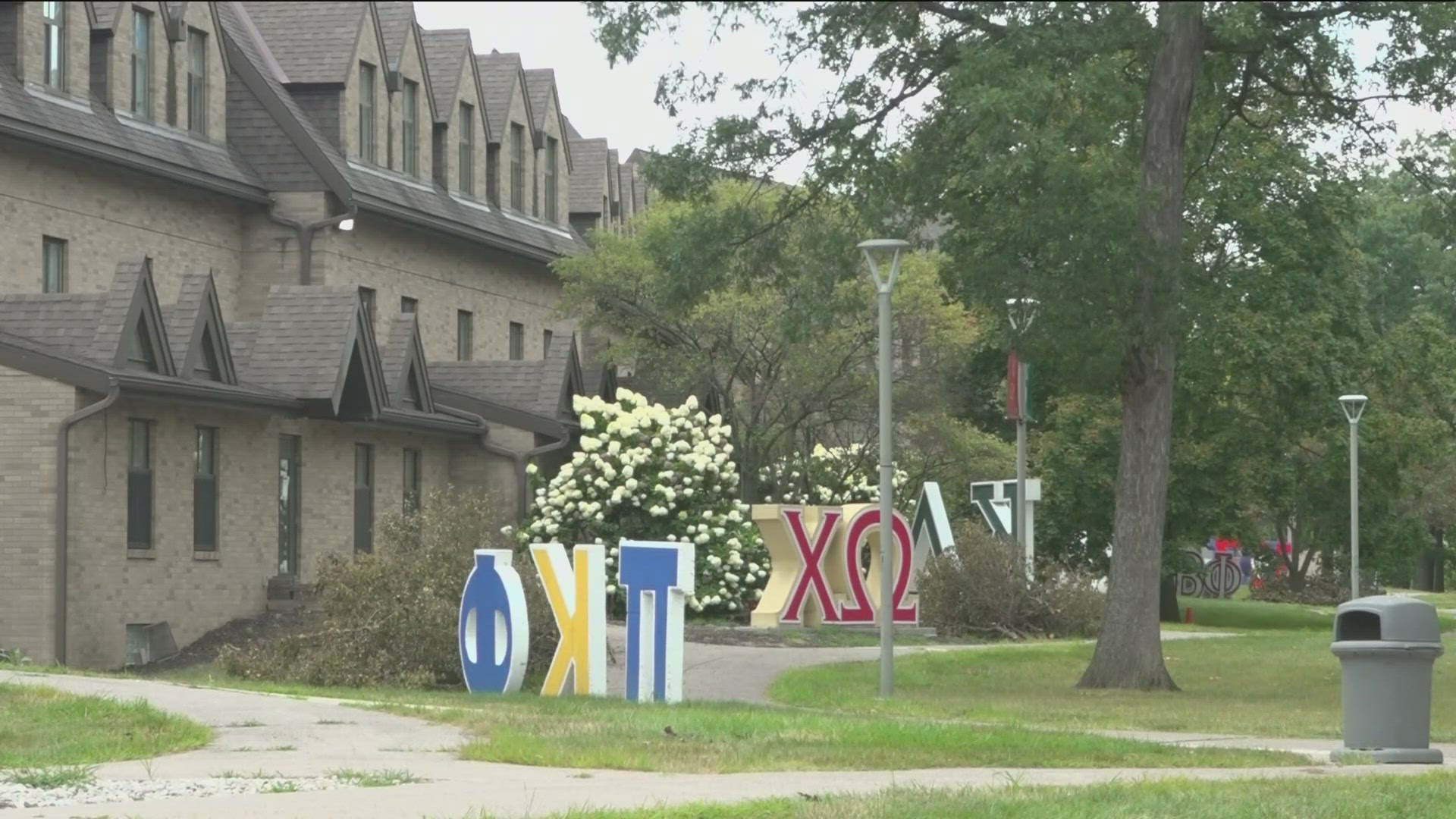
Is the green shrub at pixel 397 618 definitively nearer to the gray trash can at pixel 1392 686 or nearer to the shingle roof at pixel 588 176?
the gray trash can at pixel 1392 686

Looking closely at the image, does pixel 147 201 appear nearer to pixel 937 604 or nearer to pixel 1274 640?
pixel 937 604

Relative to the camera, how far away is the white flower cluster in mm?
43562

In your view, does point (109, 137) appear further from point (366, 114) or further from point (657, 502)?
point (657, 502)

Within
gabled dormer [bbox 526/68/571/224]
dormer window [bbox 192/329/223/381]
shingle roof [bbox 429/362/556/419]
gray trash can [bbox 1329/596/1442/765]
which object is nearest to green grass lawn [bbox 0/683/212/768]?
gray trash can [bbox 1329/596/1442/765]

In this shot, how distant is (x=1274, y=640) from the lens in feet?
122

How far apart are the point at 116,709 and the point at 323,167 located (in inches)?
795

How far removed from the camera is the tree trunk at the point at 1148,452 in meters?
25.2

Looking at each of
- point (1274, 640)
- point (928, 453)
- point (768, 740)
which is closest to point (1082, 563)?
point (928, 453)

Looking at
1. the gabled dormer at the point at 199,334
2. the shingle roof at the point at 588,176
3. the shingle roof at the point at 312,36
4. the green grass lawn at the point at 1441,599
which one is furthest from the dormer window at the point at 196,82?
the green grass lawn at the point at 1441,599

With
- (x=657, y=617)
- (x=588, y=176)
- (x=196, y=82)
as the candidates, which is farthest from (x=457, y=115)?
(x=657, y=617)

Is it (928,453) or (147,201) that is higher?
(147,201)

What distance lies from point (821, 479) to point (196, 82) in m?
15.7

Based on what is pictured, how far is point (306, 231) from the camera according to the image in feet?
115

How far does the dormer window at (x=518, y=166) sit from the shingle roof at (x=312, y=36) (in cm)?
650
